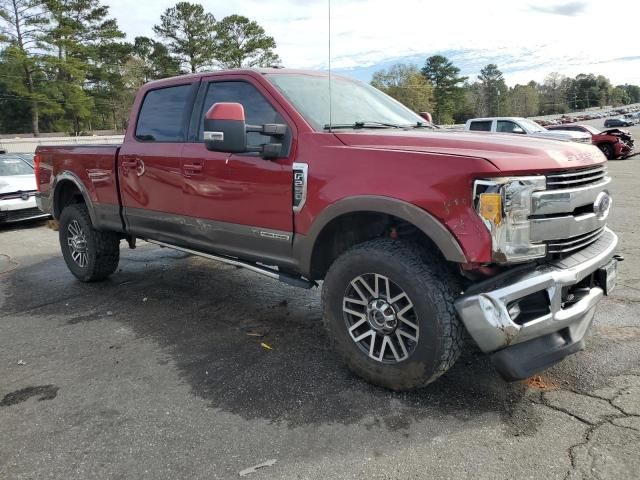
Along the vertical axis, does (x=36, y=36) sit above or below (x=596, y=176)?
above

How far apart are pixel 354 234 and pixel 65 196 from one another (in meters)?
4.12

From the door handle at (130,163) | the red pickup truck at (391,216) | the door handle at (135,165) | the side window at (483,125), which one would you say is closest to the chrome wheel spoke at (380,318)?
the red pickup truck at (391,216)

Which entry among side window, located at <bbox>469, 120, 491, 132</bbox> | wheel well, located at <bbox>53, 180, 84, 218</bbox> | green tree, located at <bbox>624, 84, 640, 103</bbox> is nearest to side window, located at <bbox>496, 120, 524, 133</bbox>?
side window, located at <bbox>469, 120, 491, 132</bbox>

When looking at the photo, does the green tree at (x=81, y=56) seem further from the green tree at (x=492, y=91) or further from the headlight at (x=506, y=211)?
the green tree at (x=492, y=91)

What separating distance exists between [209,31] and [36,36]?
21045 millimetres

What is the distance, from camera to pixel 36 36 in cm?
5150

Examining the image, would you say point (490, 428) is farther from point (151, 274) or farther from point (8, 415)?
point (151, 274)

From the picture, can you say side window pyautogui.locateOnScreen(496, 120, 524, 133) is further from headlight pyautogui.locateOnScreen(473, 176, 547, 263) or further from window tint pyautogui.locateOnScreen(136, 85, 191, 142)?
headlight pyautogui.locateOnScreen(473, 176, 547, 263)

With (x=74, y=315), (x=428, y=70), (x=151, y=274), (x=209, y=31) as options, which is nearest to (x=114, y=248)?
(x=151, y=274)

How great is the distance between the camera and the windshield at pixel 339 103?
3797mm

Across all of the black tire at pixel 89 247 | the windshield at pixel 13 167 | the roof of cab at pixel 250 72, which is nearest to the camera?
the roof of cab at pixel 250 72

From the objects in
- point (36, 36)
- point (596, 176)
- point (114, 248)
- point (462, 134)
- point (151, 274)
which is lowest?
point (151, 274)

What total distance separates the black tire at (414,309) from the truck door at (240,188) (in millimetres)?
611

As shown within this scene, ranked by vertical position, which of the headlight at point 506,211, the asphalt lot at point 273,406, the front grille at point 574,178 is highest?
the front grille at point 574,178
